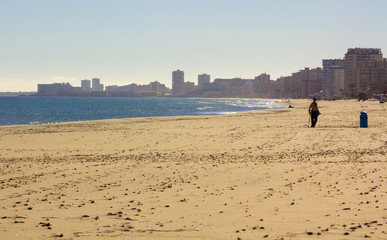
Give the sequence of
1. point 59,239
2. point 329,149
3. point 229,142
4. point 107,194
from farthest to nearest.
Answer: point 229,142
point 329,149
point 107,194
point 59,239

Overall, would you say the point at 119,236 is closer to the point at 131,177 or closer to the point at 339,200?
the point at 339,200

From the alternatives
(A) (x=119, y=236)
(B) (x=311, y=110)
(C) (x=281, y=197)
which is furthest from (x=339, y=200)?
(B) (x=311, y=110)

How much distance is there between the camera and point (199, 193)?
935 cm

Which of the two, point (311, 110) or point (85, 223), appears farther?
point (311, 110)

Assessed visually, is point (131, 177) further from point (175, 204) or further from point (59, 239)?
point (59, 239)

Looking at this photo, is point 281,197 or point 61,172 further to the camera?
point 61,172

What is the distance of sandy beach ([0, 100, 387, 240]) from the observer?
667cm

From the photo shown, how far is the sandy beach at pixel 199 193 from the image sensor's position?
6.67 metres

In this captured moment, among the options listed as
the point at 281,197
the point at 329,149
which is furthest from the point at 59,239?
the point at 329,149

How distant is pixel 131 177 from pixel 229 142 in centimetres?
917

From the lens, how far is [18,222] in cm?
725

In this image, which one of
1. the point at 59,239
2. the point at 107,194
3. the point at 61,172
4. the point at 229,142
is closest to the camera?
the point at 59,239

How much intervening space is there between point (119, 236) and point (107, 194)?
3.20 metres

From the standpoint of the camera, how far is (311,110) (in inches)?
1094
